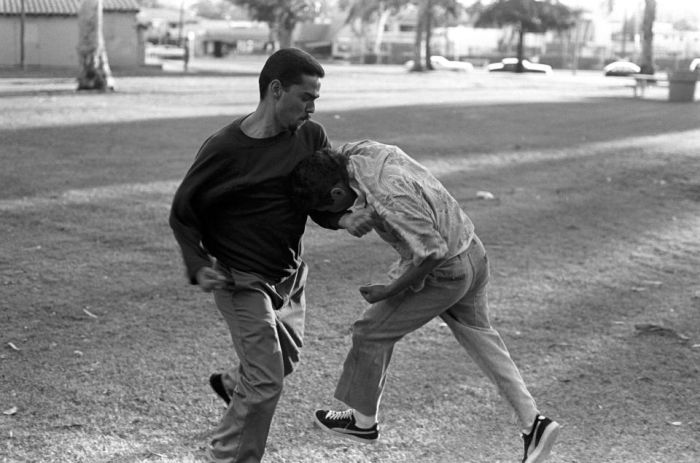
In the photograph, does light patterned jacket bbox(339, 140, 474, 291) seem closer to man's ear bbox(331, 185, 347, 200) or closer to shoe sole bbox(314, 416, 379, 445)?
man's ear bbox(331, 185, 347, 200)

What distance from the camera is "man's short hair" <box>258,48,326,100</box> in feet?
12.6

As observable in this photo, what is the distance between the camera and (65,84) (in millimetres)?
29016

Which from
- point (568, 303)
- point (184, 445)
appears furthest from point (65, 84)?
point (184, 445)

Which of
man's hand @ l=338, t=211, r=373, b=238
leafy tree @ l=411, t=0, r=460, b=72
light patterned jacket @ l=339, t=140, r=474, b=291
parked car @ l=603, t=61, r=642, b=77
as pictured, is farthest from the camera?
leafy tree @ l=411, t=0, r=460, b=72

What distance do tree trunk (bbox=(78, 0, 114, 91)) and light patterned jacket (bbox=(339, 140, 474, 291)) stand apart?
23226 mm

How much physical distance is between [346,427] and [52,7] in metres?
47.9

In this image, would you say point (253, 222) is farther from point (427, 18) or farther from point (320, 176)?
point (427, 18)

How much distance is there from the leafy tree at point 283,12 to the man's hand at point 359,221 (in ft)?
165

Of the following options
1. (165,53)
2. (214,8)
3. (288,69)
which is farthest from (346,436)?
(214,8)

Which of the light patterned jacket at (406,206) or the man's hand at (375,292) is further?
the man's hand at (375,292)

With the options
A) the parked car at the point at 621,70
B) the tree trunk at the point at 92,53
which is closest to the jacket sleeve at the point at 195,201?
the tree trunk at the point at 92,53

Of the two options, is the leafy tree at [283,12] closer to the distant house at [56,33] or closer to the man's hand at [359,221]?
the distant house at [56,33]

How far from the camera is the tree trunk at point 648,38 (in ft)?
141

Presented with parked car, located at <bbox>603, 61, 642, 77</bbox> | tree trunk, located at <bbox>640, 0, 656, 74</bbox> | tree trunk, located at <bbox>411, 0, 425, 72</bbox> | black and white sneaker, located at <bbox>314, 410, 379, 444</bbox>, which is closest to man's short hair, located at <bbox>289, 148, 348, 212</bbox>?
black and white sneaker, located at <bbox>314, 410, 379, 444</bbox>
